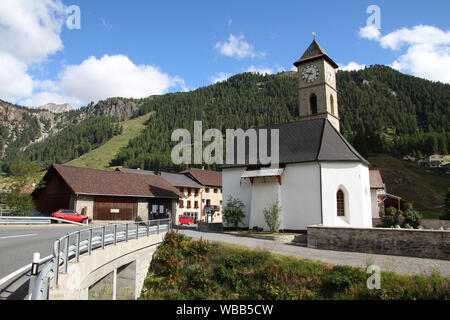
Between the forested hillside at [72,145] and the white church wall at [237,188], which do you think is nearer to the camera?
the white church wall at [237,188]

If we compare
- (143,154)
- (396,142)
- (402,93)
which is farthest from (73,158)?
(402,93)

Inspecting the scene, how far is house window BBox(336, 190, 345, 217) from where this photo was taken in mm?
24438

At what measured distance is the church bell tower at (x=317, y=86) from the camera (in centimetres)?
3303

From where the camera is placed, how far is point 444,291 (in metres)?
11.1

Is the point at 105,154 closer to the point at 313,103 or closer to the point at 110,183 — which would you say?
the point at 110,183

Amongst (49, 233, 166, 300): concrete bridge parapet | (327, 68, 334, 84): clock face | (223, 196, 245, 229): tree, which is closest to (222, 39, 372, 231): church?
(223, 196, 245, 229): tree

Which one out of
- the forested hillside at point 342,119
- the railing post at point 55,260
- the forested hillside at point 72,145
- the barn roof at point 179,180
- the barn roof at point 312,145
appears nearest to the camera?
the railing post at point 55,260

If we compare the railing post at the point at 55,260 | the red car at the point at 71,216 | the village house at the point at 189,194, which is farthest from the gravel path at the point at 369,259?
the village house at the point at 189,194

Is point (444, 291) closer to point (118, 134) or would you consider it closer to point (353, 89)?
point (353, 89)

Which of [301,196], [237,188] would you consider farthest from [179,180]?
[301,196]

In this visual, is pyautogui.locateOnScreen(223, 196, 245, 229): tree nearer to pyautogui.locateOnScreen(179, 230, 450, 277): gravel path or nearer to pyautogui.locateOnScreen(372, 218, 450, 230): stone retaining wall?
pyautogui.locateOnScreen(179, 230, 450, 277): gravel path

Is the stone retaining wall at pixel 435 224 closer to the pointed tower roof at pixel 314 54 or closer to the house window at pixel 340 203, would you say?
the house window at pixel 340 203

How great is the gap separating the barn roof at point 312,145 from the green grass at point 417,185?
1682 inches

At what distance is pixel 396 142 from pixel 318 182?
124 m
